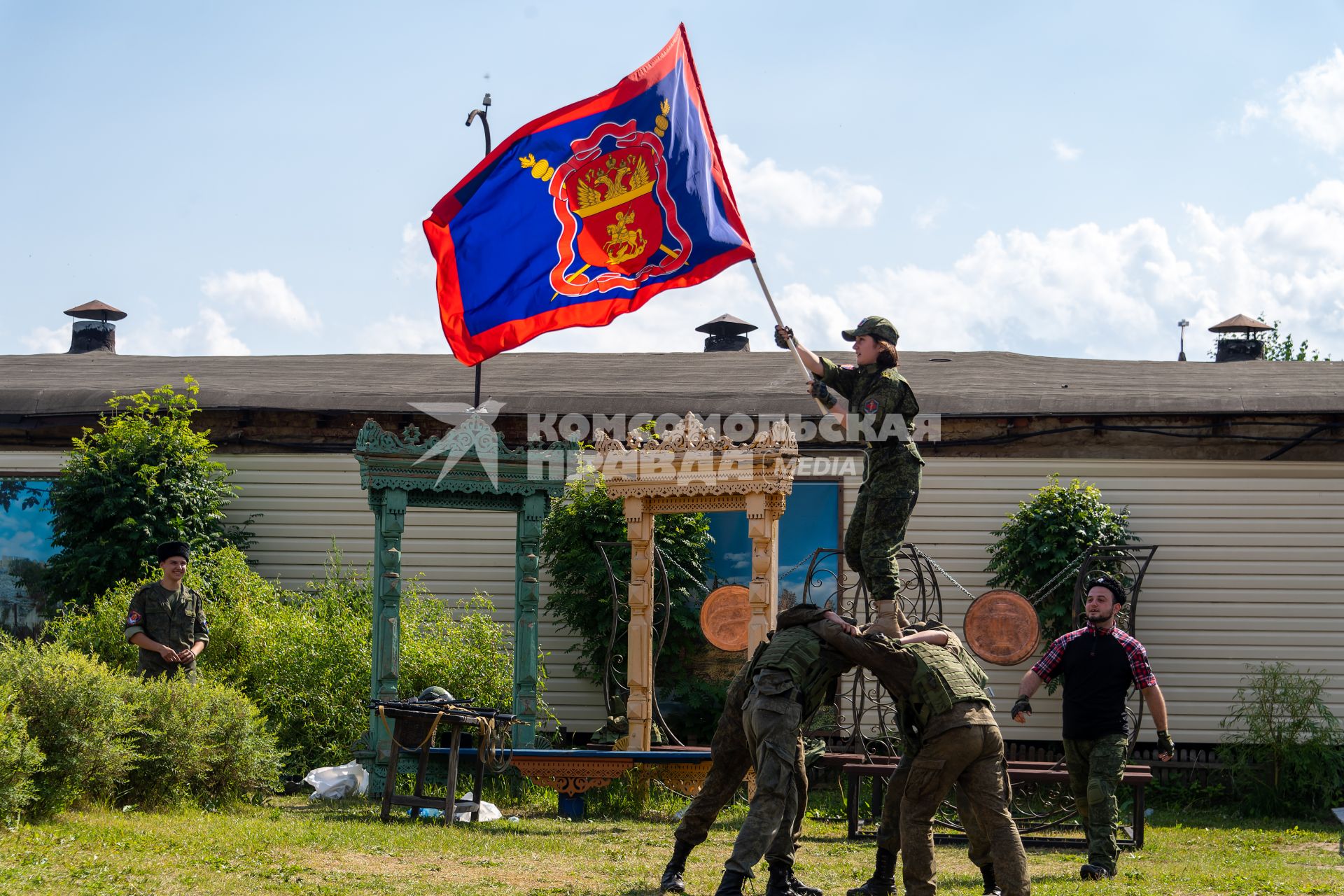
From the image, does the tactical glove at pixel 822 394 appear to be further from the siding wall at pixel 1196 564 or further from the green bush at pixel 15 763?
the siding wall at pixel 1196 564

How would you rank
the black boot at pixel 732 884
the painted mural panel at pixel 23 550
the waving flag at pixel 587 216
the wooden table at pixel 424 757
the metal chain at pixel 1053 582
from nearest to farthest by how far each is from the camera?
the black boot at pixel 732 884 → the waving flag at pixel 587 216 → the wooden table at pixel 424 757 → the metal chain at pixel 1053 582 → the painted mural panel at pixel 23 550

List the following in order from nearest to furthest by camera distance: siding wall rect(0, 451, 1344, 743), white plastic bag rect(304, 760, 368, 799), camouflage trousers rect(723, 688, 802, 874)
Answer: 1. camouflage trousers rect(723, 688, 802, 874)
2. white plastic bag rect(304, 760, 368, 799)
3. siding wall rect(0, 451, 1344, 743)

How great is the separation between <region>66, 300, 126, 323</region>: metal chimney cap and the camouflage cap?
16.4 metres

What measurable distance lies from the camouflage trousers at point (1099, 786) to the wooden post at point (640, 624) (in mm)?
3872

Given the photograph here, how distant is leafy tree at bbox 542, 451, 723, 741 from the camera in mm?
14398

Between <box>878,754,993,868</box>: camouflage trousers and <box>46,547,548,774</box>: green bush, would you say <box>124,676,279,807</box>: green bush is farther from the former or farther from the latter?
<box>878,754,993,868</box>: camouflage trousers

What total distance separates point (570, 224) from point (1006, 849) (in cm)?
525

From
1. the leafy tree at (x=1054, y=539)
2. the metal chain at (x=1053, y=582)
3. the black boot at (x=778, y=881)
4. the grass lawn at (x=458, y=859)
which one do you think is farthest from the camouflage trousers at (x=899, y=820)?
the leafy tree at (x=1054, y=539)

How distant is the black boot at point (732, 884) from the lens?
6.68 metres

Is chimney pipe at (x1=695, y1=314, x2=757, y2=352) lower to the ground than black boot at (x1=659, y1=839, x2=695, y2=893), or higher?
higher

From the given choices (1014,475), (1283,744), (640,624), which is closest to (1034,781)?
(640,624)

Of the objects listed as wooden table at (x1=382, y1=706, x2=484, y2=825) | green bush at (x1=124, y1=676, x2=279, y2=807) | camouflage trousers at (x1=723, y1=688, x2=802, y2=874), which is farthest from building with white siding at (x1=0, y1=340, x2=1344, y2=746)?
camouflage trousers at (x1=723, y1=688, x2=802, y2=874)

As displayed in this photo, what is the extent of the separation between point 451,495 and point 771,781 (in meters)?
5.63

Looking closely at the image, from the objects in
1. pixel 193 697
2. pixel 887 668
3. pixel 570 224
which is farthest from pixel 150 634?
pixel 887 668
